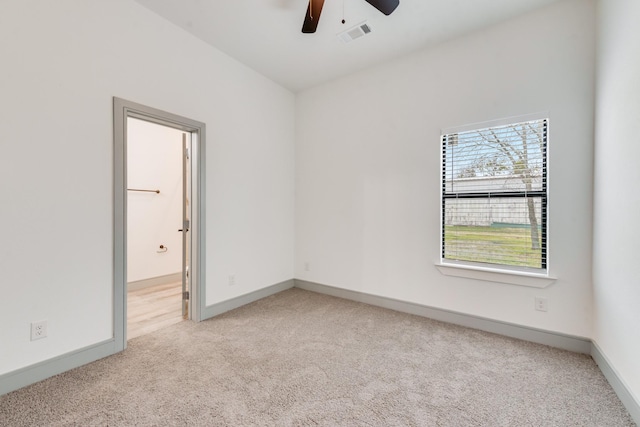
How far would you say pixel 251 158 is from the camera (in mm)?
3441

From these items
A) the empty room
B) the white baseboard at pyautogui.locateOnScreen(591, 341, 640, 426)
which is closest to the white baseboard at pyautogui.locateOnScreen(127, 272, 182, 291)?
the empty room

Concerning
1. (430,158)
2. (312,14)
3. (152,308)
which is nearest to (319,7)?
(312,14)

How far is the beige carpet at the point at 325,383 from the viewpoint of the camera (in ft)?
5.08

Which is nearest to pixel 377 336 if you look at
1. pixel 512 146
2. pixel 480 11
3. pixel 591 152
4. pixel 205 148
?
pixel 512 146

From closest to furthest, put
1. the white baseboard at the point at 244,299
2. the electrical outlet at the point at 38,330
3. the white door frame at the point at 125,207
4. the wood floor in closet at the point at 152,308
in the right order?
1. the electrical outlet at the point at 38,330
2. the white door frame at the point at 125,207
3. the wood floor in closet at the point at 152,308
4. the white baseboard at the point at 244,299

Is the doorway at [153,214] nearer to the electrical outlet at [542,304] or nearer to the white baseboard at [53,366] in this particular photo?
the white baseboard at [53,366]

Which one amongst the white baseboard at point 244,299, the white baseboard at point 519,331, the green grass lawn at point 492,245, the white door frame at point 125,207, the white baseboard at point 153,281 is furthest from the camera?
the white baseboard at point 153,281

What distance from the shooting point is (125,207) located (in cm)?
228

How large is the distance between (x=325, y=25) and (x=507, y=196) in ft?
7.74

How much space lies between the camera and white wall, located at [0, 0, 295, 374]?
177cm

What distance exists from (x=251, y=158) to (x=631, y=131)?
10.7ft

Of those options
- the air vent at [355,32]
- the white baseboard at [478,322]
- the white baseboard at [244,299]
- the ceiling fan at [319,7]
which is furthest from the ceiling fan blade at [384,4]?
the white baseboard at [244,299]

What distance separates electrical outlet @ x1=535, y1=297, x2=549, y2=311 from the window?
250mm

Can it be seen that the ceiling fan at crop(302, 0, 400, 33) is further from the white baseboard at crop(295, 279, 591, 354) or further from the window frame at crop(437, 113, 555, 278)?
the white baseboard at crop(295, 279, 591, 354)
